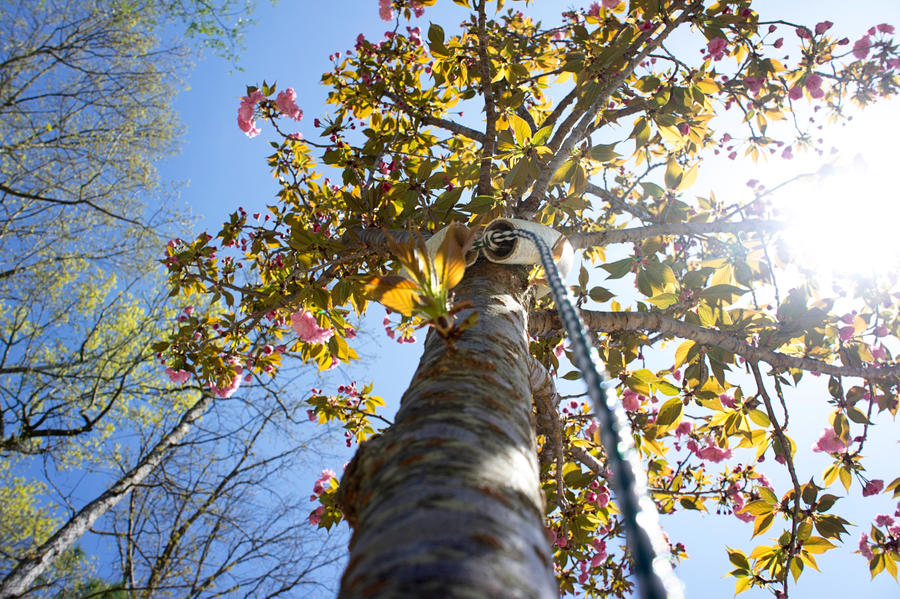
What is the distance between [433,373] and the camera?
0.70 m

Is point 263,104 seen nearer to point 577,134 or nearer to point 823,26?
point 577,134

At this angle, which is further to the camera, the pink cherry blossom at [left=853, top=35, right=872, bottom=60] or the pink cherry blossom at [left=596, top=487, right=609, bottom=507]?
the pink cherry blossom at [left=853, top=35, right=872, bottom=60]

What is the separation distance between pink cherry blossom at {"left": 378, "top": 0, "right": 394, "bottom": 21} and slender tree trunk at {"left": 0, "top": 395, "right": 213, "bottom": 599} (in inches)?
153

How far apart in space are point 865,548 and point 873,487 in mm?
388

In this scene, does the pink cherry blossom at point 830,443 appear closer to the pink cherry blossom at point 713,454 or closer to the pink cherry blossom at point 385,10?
the pink cherry blossom at point 713,454

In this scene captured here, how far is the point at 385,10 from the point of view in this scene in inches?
105


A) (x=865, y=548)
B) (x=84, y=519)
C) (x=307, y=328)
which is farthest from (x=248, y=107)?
(x=865, y=548)

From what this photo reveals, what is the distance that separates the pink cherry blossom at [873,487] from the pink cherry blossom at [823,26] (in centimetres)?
222

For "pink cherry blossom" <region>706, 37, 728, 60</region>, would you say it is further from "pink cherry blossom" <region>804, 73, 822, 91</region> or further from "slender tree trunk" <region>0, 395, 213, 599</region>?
"slender tree trunk" <region>0, 395, 213, 599</region>

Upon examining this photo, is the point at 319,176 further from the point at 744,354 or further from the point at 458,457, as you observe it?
the point at 458,457

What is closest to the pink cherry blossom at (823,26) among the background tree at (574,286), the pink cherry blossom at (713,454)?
the background tree at (574,286)

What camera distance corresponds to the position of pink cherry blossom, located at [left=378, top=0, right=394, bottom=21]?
267 centimetres

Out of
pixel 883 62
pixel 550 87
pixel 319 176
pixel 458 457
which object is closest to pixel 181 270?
pixel 319 176

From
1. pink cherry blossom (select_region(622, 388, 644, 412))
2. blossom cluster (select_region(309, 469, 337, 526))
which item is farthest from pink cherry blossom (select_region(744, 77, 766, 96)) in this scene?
blossom cluster (select_region(309, 469, 337, 526))
